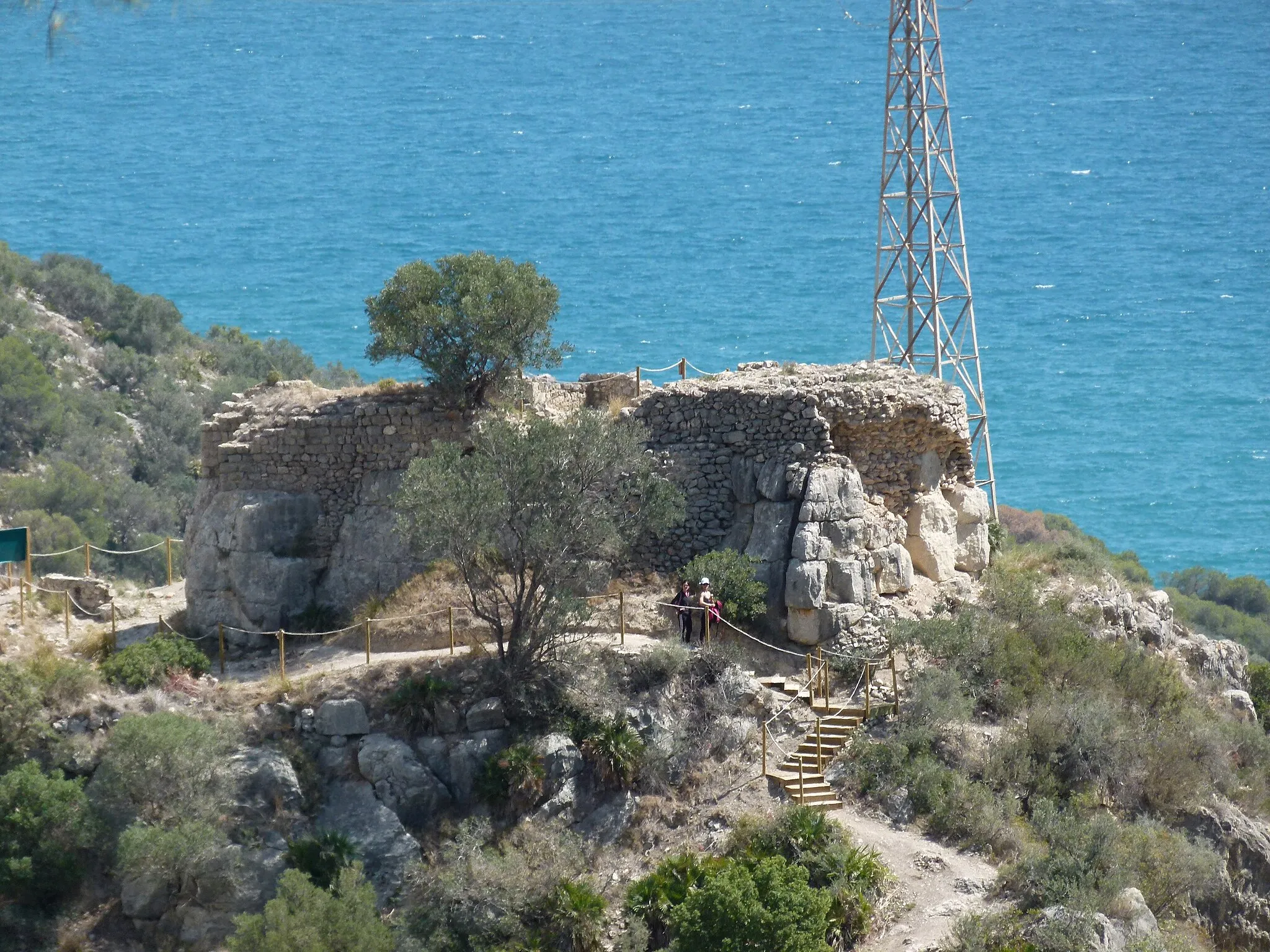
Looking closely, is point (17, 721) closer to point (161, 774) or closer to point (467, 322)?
point (161, 774)

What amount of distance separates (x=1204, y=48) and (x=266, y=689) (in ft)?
318

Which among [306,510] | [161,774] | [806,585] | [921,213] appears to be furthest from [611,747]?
[921,213]

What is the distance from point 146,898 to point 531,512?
745 cm

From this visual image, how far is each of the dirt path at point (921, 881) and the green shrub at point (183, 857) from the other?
328 inches

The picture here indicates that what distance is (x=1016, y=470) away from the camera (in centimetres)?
7656

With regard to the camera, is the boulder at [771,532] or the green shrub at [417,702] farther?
→ the boulder at [771,532]

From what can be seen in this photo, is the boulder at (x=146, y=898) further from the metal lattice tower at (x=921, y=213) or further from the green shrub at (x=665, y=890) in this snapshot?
the metal lattice tower at (x=921, y=213)

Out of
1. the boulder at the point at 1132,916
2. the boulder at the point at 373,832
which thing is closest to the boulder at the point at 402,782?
the boulder at the point at 373,832

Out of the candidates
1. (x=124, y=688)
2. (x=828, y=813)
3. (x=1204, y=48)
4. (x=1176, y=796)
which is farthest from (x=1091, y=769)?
(x=1204, y=48)

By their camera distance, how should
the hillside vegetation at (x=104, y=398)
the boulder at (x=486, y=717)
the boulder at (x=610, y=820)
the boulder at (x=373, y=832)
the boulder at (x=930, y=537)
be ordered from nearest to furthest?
the boulder at (x=373, y=832), the boulder at (x=610, y=820), the boulder at (x=486, y=717), the boulder at (x=930, y=537), the hillside vegetation at (x=104, y=398)

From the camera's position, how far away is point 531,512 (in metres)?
29.6

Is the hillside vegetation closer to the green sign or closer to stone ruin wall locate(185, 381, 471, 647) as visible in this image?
the green sign

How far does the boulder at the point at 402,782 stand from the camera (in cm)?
2889

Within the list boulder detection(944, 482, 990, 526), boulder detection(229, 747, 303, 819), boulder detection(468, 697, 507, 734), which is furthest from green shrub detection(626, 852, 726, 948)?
boulder detection(944, 482, 990, 526)
